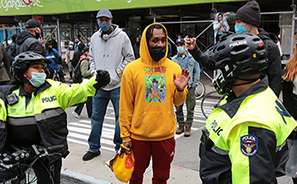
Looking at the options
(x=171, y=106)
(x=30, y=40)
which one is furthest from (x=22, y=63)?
(x=30, y=40)

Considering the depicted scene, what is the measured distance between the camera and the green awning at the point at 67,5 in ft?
36.4

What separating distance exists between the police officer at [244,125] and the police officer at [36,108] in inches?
50.2

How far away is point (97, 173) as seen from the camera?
4.27 metres

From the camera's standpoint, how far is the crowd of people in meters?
1.47

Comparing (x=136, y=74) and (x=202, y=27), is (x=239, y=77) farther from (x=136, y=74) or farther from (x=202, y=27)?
(x=202, y=27)

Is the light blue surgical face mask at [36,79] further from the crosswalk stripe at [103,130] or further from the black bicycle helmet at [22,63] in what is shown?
the crosswalk stripe at [103,130]

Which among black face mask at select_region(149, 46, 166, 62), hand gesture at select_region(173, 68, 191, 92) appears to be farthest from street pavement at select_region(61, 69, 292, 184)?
black face mask at select_region(149, 46, 166, 62)

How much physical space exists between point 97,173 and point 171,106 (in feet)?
6.00

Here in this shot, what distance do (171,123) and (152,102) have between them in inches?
12.6

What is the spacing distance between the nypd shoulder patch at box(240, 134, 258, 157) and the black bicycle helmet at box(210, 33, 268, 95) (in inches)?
15.9

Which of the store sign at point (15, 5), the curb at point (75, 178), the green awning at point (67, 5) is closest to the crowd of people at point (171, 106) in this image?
the curb at point (75, 178)

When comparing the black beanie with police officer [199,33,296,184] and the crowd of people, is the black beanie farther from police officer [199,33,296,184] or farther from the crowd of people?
police officer [199,33,296,184]

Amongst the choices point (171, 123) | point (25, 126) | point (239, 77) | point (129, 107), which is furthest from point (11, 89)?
point (239, 77)

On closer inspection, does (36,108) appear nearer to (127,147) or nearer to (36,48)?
(127,147)
